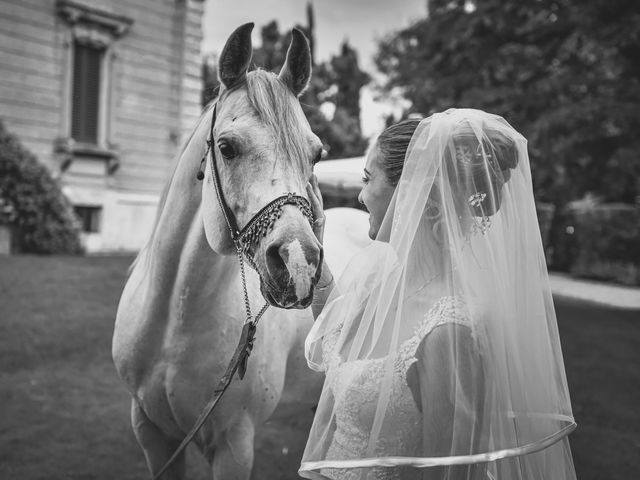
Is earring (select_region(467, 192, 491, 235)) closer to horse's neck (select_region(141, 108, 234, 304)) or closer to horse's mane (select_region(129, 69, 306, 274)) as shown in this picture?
horse's mane (select_region(129, 69, 306, 274))

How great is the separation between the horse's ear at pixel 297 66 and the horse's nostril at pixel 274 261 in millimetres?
864

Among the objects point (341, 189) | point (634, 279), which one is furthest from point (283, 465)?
point (634, 279)

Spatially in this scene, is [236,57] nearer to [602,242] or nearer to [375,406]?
[375,406]

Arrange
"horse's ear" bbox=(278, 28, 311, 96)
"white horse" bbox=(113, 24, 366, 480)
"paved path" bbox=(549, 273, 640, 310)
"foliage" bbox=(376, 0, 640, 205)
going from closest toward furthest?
1. "white horse" bbox=(113, 24, 366, 480)
2. "horse's ear" bbox=(278, 28, 311, 96)
3. "foliage" bbox=(376, 0, 640, 205)
4. "paved path" bbox=(549, 273, 640, 310)

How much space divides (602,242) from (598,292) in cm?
297

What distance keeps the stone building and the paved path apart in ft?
34.6

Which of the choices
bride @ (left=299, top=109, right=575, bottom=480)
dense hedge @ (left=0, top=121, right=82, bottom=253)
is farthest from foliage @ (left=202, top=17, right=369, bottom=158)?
bride @ (left=299, top=109, right=575, bottom=480)

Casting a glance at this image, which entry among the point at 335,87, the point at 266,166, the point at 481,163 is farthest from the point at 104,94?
the point at 335,87

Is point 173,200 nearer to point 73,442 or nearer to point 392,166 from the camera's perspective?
point 392,166

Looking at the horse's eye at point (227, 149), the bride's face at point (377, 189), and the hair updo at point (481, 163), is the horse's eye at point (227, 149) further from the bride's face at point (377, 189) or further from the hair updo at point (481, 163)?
the hair updo at point (481, 163)

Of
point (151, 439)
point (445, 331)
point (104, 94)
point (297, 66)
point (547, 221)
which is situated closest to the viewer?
point (445, 331)

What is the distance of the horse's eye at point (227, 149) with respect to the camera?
205 cm

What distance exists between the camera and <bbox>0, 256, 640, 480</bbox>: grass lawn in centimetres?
448

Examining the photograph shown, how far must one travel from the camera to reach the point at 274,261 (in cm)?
181
